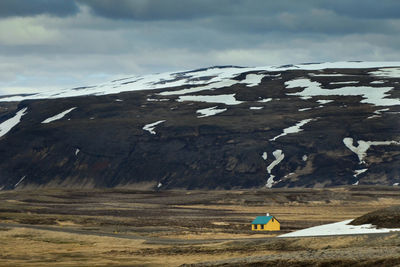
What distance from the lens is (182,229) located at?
2876 inches

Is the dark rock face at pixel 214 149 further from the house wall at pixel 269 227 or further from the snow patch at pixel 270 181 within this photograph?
the house wall at pixel 269 227

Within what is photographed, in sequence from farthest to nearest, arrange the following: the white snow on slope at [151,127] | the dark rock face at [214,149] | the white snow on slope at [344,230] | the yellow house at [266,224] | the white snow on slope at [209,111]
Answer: the white snow on slope at [209,111] → the white snow on slope at [151,127] → the dark rock face at [214,149] → the yellow house at [266,224] → the white snow on slope at [344,230]

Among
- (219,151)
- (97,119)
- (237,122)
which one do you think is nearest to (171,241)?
(219,151)

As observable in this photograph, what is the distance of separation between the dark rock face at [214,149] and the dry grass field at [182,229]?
23832mm

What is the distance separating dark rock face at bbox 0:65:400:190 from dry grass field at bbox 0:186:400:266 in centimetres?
2383

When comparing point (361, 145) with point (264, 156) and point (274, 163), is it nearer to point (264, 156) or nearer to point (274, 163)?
point (274, 163)

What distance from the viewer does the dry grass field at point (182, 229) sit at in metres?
43.8

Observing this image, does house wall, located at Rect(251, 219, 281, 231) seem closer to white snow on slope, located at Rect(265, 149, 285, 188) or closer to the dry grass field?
the dry grass field

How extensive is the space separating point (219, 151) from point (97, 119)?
125ft

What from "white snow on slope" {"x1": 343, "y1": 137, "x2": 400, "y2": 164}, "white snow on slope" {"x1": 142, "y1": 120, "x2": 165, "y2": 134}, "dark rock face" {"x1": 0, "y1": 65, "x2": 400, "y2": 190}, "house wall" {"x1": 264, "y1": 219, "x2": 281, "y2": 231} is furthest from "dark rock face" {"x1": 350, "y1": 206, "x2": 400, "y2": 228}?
"white snow on slope" {"x1": 142, "y1": 120, "x2": 165, "y2": 134}

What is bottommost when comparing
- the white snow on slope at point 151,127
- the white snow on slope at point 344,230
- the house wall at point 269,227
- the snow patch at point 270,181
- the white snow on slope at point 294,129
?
the snow patch at point 270,181

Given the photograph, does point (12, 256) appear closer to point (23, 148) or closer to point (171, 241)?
point (171, 241)

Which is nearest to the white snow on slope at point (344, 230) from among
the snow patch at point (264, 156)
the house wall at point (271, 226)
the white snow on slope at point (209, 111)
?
the house wall at point (271, 226)

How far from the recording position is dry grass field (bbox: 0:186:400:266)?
43.8 metres
